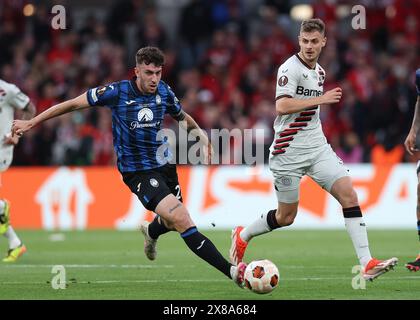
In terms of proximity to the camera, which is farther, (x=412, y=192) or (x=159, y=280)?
(x=412, y=192)

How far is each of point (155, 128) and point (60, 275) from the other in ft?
6.00

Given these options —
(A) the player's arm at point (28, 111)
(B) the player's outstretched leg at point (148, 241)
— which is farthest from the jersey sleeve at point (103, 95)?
(A) the player's arm at point (28, 111)

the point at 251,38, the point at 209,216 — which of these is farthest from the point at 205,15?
the point at 209,216

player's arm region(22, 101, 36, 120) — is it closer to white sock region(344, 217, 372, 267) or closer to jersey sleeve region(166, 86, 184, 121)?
jersey sleeve region(166, 86, 184, 121)

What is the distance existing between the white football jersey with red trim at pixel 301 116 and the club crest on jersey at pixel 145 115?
4.11ft

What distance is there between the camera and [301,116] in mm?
9578

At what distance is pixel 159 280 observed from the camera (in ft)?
32.1

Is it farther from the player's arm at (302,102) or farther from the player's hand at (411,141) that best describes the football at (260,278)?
the player's hand at (411,141)

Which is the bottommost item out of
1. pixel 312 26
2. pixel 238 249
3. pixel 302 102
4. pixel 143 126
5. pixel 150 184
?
pixel 238 249

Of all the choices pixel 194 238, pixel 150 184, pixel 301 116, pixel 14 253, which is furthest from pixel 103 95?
pixel 14 253

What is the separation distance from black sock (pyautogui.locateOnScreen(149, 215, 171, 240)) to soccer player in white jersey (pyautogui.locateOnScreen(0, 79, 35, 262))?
2.23 m

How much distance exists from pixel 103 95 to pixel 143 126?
48 cm

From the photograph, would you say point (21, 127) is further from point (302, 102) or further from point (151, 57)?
point (302, 102)

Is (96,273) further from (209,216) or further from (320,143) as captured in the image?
(209,216)
